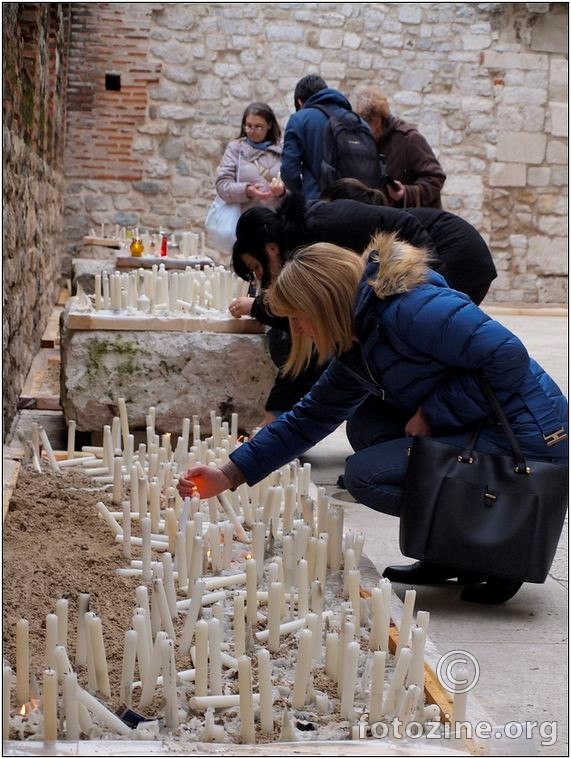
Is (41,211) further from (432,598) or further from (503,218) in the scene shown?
(503,218)

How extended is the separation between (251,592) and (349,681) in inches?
21.9

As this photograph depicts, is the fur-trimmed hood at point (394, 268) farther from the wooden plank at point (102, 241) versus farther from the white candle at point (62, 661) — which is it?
the wooden plank at point (102, 241)

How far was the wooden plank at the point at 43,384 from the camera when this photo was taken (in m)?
5.82

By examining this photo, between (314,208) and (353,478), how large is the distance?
1276 mm

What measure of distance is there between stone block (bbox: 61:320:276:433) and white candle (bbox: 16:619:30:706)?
118 inches

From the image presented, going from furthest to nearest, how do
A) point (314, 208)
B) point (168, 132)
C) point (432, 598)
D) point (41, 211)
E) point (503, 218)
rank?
point (503, 218) < point (168, 132) < point (41, 211) < point (314, 208) < point (432, 598)

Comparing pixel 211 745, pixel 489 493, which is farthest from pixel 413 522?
pixel 211 745

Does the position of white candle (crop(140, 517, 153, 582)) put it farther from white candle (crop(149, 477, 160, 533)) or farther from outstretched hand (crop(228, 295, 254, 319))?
outstretched hand (crop(228, 295, 254, 319))

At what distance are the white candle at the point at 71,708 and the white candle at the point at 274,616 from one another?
646 millimetres

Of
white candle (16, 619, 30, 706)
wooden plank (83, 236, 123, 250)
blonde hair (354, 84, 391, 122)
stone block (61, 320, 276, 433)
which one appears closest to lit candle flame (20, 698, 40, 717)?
white candle (16, 619, 30, 706)

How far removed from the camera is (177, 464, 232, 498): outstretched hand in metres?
3.21

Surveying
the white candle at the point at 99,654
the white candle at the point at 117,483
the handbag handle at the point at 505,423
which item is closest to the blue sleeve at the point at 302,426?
the handbag handle at the point at 505,423

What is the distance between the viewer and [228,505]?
3664mm

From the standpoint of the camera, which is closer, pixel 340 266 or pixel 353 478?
pixel 340 266
